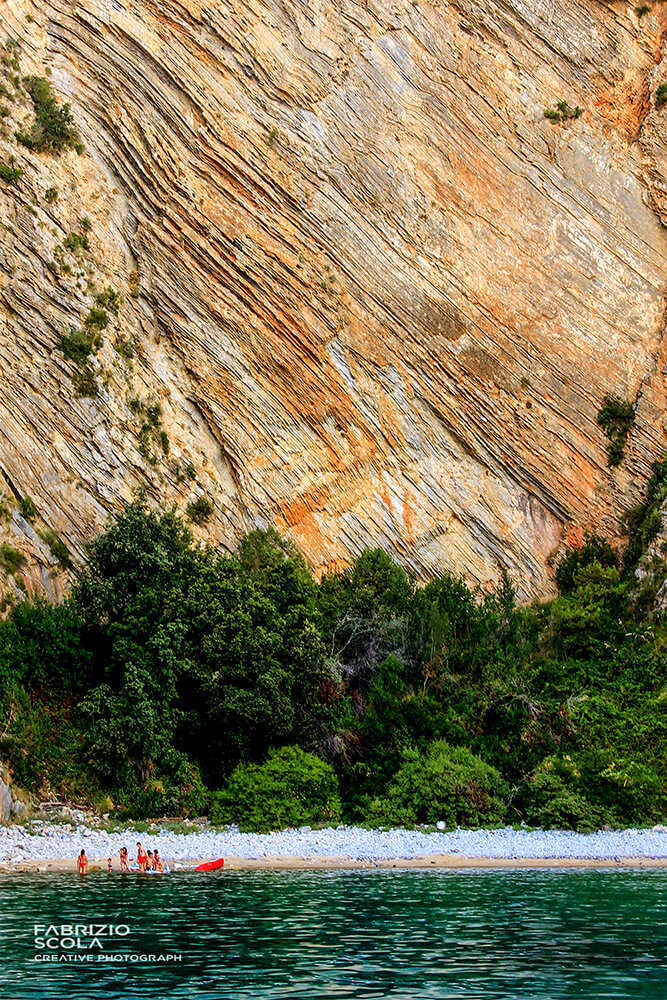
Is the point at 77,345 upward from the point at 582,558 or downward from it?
downward

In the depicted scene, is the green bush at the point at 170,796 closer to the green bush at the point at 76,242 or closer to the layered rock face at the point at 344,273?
the layered rock face at the point at 344,273

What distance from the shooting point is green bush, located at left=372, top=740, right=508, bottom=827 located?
2309 cm

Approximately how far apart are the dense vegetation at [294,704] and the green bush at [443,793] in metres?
0.03

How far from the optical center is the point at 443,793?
23.1 metres

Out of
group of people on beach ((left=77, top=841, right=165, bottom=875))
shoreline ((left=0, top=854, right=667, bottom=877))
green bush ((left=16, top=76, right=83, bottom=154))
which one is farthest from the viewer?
green bush ((left=16, top=76, right=83, bottom=154))

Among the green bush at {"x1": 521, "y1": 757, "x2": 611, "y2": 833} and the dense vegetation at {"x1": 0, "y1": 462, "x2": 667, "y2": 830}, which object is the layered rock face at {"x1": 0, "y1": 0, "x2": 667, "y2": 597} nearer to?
the dense vegetation at {"x1": 0, "y1": 462, "x2": 667, "y2": 830}

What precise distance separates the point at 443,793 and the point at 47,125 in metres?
20.0

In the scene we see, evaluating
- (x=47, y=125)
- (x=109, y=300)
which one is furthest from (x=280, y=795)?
(x=47, y=125)

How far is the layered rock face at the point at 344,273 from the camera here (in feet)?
95.1

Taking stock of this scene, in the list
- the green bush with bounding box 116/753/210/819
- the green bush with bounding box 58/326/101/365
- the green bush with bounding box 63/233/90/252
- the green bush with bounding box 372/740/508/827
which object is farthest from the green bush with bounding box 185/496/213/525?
the green bush with bounding box 372/740/508/827

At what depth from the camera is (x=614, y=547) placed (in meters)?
31.0

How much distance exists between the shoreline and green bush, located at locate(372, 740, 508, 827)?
1898 millimetres

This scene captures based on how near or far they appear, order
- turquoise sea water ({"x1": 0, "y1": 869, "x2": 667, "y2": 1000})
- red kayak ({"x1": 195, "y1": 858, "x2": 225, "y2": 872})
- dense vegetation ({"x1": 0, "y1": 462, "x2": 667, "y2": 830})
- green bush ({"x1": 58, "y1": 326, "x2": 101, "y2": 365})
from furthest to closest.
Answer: green bush ({"x1": 58, "y1": 326, "x2": 101, "y2": 365})
dense vegetation ({"x1": 0, "y1": 462, "x2": 667, "y2": 830})
red kayak ({"x1": 195, "y1": 858, "x2": 225, "y2": 872})
turquoise sea water ({"x1": 0, "y1": 869, "x2": 667, "y2": 1000})

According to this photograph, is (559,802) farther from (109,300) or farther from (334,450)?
(109,300)
